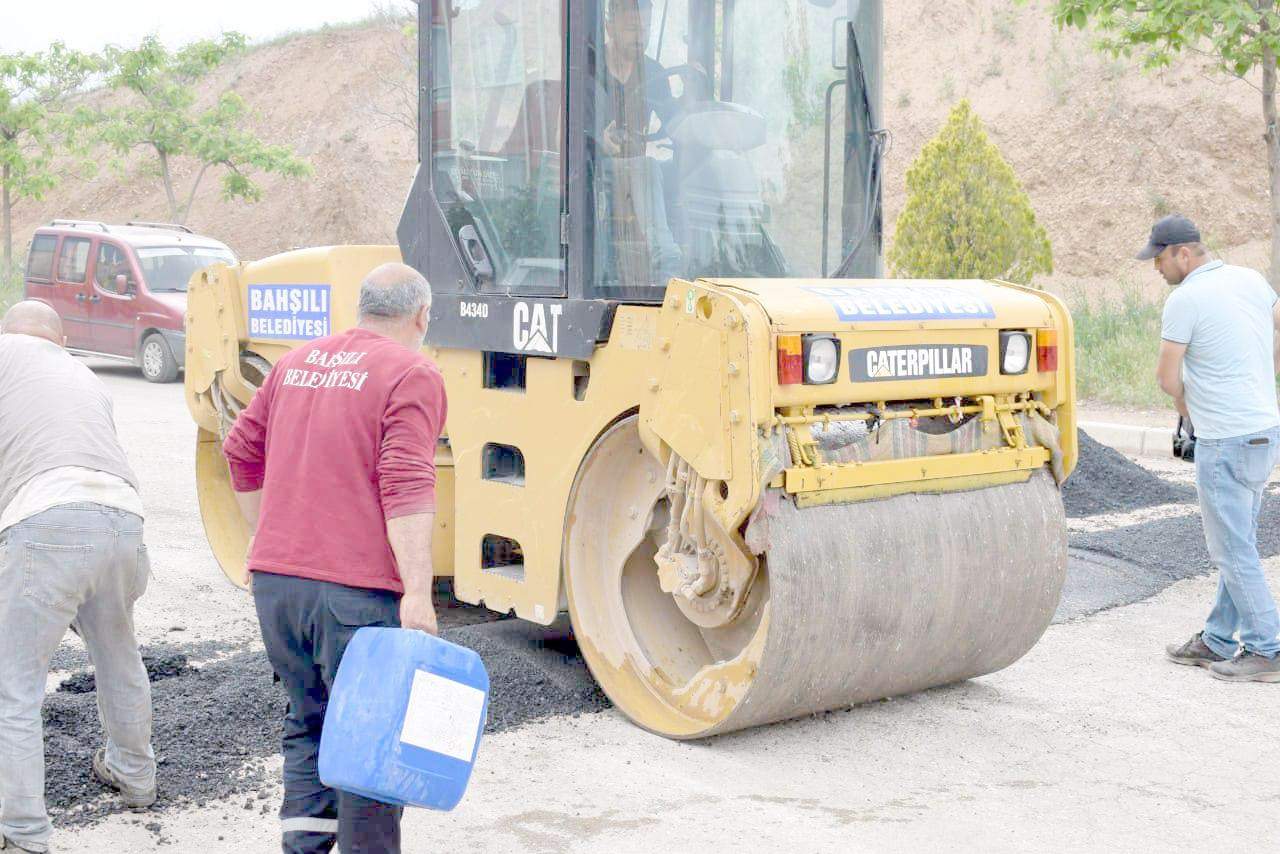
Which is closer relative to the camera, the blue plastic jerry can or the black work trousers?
the blue plastic jerry can

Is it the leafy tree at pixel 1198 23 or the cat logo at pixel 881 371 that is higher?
the leafy tree at pixel 1198 23

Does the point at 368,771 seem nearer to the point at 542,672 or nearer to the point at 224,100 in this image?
the point at 542,672

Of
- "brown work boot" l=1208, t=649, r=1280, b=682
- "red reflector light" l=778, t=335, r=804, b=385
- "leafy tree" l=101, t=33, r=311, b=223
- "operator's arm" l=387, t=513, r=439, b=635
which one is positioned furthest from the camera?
"leafy tree" l=101, t=33, r=311, b=223

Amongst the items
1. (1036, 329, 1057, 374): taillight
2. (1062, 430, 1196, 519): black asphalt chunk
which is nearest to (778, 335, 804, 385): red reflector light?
(1036, 329, 1057, 374): taillight

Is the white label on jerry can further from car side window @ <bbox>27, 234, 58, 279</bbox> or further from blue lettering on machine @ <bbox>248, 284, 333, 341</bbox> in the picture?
car side window @ <bbox>27, 234, 58, 279</bbox>

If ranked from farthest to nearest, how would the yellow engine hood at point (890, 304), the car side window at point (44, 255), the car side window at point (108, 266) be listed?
the car side window at point (44, 255) → the car side window at point (108, 266) → the yellow engine hood at point (890, 304)

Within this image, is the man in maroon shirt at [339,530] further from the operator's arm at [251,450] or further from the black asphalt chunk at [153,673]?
the black asphalt chunk at [153,673]

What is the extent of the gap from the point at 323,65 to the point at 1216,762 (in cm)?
4187

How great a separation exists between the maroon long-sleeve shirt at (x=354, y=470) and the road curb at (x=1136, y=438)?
886 centimetres

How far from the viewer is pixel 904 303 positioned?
4738mm

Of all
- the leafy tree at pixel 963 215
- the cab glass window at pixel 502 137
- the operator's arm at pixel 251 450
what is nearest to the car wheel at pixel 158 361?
the leafy tree at pixel 963 215

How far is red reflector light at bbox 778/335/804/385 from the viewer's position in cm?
432

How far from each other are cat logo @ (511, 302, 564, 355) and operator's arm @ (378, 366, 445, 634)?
1660mm

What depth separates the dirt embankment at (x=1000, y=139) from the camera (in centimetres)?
2458
